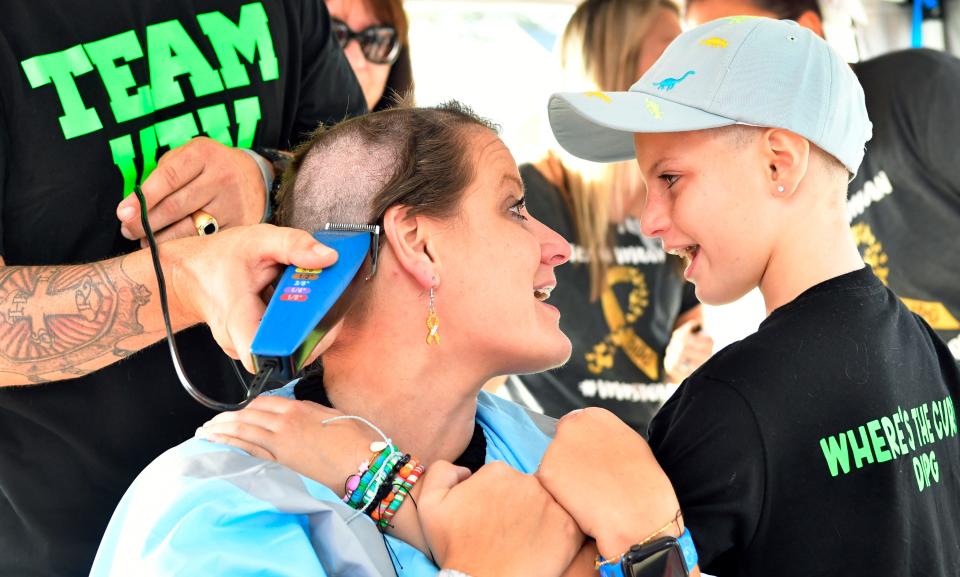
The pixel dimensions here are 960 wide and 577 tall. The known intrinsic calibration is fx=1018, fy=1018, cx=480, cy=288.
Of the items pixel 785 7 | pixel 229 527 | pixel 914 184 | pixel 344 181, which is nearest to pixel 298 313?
pixel 229 527

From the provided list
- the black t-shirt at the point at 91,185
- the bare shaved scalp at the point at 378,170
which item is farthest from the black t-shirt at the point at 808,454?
the black t-shirt at the point at 91,185

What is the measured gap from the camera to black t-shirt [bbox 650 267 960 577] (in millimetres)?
1378

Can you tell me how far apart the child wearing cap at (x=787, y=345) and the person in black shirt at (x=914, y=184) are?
1.17m

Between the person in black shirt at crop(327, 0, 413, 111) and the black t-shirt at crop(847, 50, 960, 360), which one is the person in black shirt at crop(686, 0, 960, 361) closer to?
the black t-shirt at crop(847, 50, 960, 360)

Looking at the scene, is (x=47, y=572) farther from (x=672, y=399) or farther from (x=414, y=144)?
(x=672, y=399)

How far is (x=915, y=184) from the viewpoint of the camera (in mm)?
2770

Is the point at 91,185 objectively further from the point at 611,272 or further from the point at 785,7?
the point at 785,7

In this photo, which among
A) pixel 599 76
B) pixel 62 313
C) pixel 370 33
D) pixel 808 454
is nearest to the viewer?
pixel 808 454

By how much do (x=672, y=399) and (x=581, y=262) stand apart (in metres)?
1.53

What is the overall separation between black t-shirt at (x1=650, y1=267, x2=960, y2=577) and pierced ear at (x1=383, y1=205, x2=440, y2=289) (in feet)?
1.38

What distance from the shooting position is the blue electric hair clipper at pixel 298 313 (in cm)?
122

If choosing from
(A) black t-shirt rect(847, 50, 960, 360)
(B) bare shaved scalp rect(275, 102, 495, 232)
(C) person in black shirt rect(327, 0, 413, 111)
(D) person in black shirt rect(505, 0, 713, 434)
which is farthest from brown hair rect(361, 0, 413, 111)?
(A) black t-shirt rect(847, 50, 960, 360)

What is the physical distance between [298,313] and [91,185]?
0.59 meters

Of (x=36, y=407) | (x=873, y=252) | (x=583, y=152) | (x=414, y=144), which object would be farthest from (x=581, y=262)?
(x=36, y=407)
